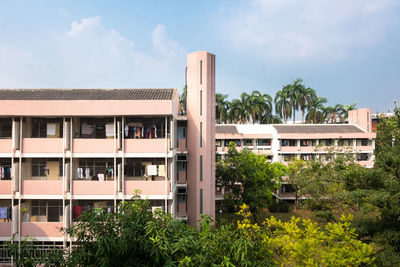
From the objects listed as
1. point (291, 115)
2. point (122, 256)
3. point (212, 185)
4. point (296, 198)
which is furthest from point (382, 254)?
point (291, 115)

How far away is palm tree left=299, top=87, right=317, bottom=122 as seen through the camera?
3816cm

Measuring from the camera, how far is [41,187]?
41.1ft

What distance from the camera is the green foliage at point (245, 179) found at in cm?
1925

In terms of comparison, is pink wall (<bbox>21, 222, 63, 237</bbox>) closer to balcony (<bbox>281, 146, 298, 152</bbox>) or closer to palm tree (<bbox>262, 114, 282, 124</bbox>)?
balcony (<bbox>281, 146, 298, 152</bbox>)

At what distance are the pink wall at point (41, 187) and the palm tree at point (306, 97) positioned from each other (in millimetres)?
33554

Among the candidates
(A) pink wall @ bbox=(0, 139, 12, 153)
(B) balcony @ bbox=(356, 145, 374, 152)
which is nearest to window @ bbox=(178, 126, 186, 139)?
(A) pink wall @ bbox=(0, 139, 12, 153)

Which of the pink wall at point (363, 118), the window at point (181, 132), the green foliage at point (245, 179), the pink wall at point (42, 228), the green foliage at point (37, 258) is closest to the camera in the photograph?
the green foliage at point (37, 258)

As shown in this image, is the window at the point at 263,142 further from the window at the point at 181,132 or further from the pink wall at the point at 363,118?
the window at the point at 181,132

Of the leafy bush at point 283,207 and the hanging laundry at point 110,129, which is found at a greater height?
the hanging laundry at point 110,129

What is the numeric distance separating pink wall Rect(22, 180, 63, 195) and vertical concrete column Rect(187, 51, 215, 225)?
262 inches

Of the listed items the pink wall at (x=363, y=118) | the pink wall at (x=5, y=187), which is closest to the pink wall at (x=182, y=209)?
the pink wall at (x=5, y=187)

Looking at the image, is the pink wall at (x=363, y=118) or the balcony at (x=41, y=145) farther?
the pink wall at (x=363, y=118)

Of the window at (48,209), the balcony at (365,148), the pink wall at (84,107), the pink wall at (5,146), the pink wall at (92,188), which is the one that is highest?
the pink wall at (84,107)

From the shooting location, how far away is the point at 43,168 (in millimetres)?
13836
